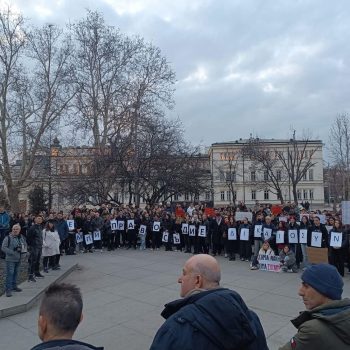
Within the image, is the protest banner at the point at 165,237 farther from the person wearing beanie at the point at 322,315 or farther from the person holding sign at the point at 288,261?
the person wearing beanie at the point at 322,315

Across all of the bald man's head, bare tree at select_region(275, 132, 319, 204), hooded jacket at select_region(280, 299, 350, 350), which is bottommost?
hooded jacket at select_region(280, 299, 350, 350)

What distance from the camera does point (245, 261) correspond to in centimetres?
1532

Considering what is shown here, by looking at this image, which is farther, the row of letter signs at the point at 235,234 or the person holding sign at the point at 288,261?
Result: the row of letter signs at the point at 235,234

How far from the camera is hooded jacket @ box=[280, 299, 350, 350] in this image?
2.35 metres

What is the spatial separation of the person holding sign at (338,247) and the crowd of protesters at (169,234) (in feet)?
0.10

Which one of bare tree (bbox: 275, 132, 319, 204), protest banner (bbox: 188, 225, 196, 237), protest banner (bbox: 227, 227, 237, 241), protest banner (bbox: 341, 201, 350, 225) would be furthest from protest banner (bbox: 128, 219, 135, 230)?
bare tree (bbox: 275, 132, 319, 204)

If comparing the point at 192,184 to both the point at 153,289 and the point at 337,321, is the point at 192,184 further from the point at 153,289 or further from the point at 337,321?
the point at 337,321

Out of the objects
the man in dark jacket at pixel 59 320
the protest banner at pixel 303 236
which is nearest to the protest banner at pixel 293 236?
the protest banner at pixel 303 236

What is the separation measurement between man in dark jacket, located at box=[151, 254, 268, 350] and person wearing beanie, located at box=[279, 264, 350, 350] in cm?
31

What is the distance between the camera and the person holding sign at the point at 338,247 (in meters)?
12.4

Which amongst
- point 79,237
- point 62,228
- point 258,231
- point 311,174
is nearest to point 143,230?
point 79,237

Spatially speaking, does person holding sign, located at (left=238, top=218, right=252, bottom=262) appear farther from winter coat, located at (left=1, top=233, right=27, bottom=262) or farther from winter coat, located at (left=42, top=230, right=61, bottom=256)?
winter coat, located at (left=1, top=233, right=27, bottom=262)

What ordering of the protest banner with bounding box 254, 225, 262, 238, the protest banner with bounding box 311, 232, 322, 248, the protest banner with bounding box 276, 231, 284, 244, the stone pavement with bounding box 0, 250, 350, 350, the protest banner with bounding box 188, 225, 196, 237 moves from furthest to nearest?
the protest banner with bounding box 188, 225, 196, 237 → the protest banner with bounding box 254, 225, 262, 238 → the protest banner with bounding box 276, 231, 284, 244 → the protest banner with bounding box 311, 232, 322, 248 → the stone pavement with bounding box 0, 250, 350, 350

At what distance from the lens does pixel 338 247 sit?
12430 millimetres
